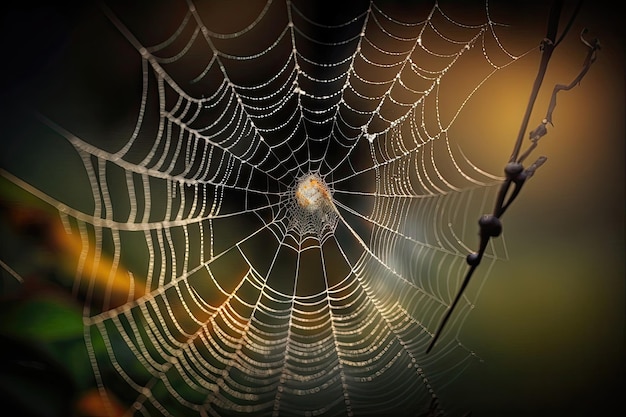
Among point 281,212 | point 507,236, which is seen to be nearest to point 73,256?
point 281,212

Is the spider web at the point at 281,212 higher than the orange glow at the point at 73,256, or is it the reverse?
the spider web at the point at 281,212

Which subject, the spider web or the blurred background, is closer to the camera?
the blurred background

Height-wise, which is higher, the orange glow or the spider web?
the spider web

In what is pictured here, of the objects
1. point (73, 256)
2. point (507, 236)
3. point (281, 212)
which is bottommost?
point (73, 256)

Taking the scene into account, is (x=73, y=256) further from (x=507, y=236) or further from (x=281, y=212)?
(x=507, y=236)

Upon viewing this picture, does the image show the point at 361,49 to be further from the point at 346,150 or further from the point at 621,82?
the point at 621,82

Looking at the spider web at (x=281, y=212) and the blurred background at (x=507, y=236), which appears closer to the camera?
the blurred background at (x=507, y=236)
